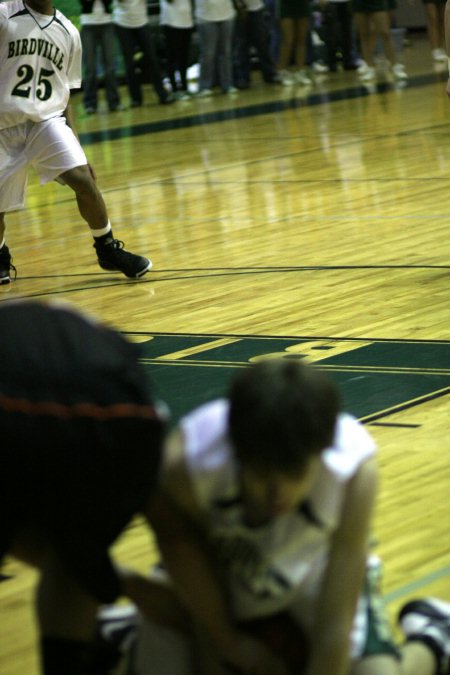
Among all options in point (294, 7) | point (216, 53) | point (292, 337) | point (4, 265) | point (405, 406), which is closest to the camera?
point (405, 406)

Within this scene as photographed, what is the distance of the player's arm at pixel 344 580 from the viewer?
6.68ft

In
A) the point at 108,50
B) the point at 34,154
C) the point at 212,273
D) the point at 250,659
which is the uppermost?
the point at 250,659

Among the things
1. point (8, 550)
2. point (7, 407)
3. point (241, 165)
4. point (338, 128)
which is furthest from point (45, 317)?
point (338, 128)

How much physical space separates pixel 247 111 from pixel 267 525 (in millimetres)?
11935

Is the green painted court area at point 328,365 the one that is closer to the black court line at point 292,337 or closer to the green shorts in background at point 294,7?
the black court line at point 292,337

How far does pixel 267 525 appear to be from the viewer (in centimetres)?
212

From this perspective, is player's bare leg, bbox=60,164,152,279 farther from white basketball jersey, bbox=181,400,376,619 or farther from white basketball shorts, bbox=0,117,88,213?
white basketball jersey, bbox=181,400,376,619

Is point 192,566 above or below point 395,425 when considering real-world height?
above

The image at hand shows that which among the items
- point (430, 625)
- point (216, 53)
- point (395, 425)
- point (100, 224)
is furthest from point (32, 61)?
point (216, 53)

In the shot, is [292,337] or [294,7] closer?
[292,337]

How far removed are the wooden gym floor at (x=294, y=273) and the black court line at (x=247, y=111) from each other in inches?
19.8

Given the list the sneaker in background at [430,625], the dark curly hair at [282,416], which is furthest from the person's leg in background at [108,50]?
the dark curly hair at [282,416]

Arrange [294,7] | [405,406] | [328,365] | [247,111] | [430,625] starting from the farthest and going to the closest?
[294,7] < [247,111] < [328,365] < [405,406] < [430,625]

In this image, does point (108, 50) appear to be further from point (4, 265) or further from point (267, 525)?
point (267, 525)
